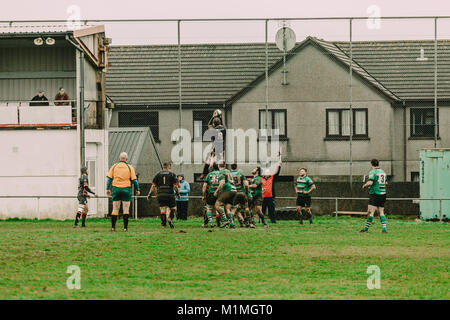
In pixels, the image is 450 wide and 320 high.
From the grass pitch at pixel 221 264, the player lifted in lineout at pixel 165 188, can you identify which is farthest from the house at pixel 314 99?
the grass pitch at pixel 221 264

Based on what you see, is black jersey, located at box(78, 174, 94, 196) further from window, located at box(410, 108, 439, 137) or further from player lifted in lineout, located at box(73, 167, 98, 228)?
window, located at box(410, 108, 439, 137)

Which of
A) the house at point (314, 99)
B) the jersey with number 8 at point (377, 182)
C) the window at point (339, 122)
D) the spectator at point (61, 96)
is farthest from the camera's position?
the window at point (339, 122)

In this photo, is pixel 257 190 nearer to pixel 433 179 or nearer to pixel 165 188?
pixel 165 188

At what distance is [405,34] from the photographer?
121 feet

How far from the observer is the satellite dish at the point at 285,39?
37.9 m

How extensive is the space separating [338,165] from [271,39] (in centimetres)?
604

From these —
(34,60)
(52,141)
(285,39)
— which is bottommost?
(52,141)

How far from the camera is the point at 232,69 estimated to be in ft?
141

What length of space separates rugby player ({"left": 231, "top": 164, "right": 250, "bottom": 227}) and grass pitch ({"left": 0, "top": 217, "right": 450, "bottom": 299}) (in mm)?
1880

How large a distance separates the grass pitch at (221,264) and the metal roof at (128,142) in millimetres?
15478

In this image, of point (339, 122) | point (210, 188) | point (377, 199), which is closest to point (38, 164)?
point (210, 188)

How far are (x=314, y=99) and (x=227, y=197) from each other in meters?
15.4

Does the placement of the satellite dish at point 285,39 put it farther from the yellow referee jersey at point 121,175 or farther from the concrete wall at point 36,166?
the yellow referee jersey at point 121,175

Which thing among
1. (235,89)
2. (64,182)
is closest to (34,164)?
(64,182)
